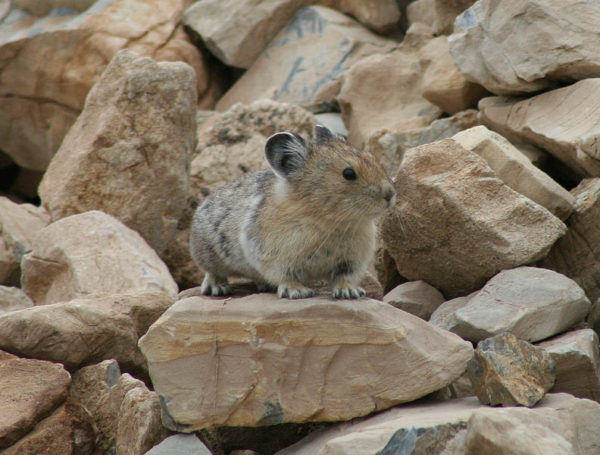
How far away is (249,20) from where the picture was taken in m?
14.2

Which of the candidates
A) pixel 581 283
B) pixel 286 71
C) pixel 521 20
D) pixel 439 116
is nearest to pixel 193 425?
pixel 581 283

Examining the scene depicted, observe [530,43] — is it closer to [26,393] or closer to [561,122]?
[561,122]

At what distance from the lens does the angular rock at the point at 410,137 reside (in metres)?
10.0

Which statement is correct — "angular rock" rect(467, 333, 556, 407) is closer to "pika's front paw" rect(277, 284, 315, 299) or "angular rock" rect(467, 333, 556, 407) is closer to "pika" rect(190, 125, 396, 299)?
"pika" rect(190, 125, 396, 299)

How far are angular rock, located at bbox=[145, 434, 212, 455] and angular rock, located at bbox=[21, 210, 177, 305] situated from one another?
326 centimetres

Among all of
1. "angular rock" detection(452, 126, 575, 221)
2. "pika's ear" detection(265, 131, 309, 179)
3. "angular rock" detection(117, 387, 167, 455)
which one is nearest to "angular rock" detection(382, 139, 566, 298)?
"angular rock" detection(452, 126, 575, 221)

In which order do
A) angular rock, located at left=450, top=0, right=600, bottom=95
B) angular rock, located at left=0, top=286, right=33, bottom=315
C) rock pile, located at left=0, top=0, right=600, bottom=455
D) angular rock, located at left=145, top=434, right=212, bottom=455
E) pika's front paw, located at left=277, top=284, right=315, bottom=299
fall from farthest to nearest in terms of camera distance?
angular rock, located at left=0, top=286, right=33, bottom=315 → angular rock, located at left=450, top=0, right=600, bottom=95 → pika's front paw, located at left=277, top=284, right=315, bottom=299 → rock pile, located at left=0, top=0, right=600, bottom=455 → angular rock, located at left=145, top=434, right=212, bottom=455

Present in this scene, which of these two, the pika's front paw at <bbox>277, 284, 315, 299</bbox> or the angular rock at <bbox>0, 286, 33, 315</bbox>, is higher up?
the pika's front paw at <bbox>277, 284, 315, 299</bbox>

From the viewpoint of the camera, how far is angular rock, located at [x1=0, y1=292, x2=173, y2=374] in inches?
264

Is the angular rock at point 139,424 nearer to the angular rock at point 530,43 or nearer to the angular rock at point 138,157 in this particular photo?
the angular rock at point 138,157

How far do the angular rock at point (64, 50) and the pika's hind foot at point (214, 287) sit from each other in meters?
7.47

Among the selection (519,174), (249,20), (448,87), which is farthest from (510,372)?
(249,20)

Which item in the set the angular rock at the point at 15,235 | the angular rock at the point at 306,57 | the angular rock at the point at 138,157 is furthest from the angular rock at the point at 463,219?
the angular rock at the point at 306,57

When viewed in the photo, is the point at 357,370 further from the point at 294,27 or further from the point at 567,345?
the point at 294,27
